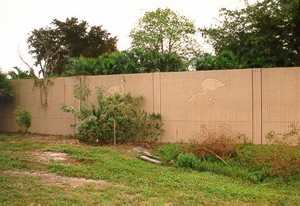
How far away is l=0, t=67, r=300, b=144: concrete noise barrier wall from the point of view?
→ 10.4 m

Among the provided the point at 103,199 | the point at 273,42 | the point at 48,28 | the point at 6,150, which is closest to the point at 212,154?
the point at 103,199

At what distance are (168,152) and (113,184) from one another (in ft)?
11.3

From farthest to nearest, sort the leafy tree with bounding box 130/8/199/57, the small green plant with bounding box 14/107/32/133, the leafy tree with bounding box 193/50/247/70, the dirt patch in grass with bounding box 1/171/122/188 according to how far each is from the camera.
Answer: the leafy tree with bounding box 130/8/199/57 → the small green plant with bounding box 14/107/32/133 → the leafy tree with bounding box 193/50/247/70 → the dirt patch in grass with bounding box 1/171/122/188

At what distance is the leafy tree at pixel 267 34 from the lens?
36.1 ft

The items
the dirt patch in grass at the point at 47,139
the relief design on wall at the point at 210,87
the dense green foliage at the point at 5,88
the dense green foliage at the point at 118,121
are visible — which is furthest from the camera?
the dense green foliage at the point at 5,88

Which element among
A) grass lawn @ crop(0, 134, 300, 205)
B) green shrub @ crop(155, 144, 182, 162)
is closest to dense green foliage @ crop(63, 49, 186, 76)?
green shrub @ crop(155, 144, 182, 162)

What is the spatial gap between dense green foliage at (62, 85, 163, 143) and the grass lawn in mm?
1821

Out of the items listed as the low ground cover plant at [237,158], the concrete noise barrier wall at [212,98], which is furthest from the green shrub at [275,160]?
the concrete noise barrier wall at [212,98]

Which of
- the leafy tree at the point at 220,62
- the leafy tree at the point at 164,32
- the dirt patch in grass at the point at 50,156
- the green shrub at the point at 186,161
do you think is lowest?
the green shrub at the point at 186,161

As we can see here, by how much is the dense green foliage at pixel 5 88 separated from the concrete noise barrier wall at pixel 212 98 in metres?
2.87

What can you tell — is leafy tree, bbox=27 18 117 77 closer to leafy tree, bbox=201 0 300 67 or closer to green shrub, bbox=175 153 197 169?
leafy tree, bbox=201 0 300 67

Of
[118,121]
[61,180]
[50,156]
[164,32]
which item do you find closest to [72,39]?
[164,32]

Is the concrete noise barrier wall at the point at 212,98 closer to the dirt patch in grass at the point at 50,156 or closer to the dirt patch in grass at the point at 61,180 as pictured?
the dirt patch in grass at the point at 50,156

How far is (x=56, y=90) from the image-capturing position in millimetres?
14469
